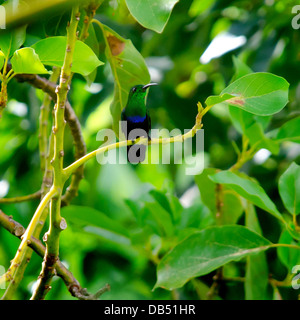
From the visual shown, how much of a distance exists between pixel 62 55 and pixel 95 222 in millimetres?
1156

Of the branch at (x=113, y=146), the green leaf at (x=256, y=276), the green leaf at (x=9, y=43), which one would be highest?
the green leaf at (x=9, y=43)

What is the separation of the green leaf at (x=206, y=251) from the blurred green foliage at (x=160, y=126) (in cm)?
46

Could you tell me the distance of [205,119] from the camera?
10.6 ft

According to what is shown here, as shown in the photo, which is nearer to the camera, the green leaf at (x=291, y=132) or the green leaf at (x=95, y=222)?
the green leaf at (x=291, y=132)

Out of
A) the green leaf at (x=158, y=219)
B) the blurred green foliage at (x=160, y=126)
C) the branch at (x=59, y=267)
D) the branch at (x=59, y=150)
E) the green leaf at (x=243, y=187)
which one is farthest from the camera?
the blurred green foliage at (x=160, y=126)

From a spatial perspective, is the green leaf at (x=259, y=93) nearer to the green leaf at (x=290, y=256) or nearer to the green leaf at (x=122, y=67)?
the green leaf at (x=122, y=67)

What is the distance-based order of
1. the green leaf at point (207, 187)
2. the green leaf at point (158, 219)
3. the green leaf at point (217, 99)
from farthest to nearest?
1. the green leaf at point (158, 219)
2. the green leaf at point (207, 187)
3. the green leaf at point (217, 99)

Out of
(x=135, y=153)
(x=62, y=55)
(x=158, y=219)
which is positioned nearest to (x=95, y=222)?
(x=158, y=219)

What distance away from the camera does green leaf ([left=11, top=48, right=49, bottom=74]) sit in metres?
1.25

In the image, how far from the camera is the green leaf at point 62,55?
125 centimetres

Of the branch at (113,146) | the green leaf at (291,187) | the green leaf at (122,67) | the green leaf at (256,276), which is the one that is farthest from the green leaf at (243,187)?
the branch at (113,146)

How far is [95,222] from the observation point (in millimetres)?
2350

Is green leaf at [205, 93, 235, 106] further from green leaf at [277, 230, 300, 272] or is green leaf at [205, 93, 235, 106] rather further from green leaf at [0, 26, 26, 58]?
green leaf at [277, 230, 300, 272]
